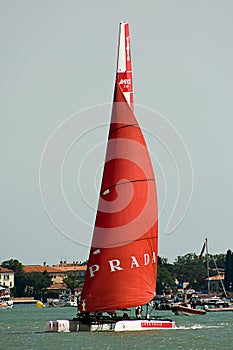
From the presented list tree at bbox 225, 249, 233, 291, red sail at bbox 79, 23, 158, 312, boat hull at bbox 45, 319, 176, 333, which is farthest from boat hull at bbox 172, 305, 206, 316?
tree at bbox 225, 249, 233, 291

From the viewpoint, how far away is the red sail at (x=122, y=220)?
49250 mm

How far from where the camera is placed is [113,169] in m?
49.5

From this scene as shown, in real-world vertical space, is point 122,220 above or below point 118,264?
above

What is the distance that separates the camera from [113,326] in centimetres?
4816

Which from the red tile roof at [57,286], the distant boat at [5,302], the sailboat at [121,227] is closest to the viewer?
the sailboat at [121,227]

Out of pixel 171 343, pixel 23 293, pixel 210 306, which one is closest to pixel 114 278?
pixel 171 343

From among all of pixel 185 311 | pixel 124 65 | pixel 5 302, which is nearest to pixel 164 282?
pixel 5 302

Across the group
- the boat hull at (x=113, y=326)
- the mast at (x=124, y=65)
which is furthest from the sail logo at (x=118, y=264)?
the mast at (x=124, y=65)

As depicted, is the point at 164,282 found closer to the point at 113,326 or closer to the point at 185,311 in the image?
the point at 185,311

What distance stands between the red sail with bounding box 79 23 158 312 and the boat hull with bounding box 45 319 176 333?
37.4 inches

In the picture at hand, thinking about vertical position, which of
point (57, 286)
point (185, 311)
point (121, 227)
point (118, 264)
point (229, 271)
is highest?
point (57, 286)

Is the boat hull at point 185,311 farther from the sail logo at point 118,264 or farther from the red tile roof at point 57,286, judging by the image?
the red tile roof at point 57,286

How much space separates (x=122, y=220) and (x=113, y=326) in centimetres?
493

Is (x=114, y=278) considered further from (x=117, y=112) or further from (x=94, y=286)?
(x=117, y=112)
